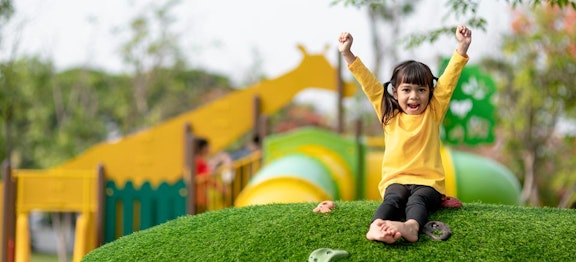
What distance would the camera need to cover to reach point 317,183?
8.28 m

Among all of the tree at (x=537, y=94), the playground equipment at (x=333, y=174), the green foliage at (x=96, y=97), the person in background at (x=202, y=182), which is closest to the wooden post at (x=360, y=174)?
the playground equipment at (x=333, y=174)

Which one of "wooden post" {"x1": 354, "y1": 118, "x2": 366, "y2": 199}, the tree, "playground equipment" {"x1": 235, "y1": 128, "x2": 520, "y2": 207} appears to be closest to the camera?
"playground equipment" {"x1": 235, "y1": 128, "x2": 520, "y2": 207}

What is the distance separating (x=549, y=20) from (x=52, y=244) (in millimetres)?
17762

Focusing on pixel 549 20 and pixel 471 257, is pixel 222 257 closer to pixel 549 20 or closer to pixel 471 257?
pixel 471 257

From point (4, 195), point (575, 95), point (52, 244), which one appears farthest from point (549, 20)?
point (52, 244)

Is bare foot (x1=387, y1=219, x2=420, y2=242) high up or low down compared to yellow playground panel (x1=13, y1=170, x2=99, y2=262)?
up

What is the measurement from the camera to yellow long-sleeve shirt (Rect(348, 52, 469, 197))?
4.22m

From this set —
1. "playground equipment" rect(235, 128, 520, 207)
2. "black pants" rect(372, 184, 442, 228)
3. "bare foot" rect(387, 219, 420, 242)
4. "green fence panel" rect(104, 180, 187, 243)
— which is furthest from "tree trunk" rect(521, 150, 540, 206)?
"bare foot" rect(387, 219, 420, 242)

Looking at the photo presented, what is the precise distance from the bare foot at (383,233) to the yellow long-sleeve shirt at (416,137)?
1.49 feet

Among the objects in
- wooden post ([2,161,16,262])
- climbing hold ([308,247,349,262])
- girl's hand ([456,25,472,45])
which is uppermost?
girl's hand ([456,25,472,45])

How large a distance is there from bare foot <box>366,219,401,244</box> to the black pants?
0.35ft

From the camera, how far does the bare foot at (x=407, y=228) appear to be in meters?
→ 3.79

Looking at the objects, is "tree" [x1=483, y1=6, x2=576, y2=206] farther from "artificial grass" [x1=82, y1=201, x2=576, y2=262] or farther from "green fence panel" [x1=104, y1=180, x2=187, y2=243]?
"artificial grass" [x1=82, y1=201, x2=576, y2=262]

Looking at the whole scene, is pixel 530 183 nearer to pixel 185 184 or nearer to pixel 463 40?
pixel 185 184
